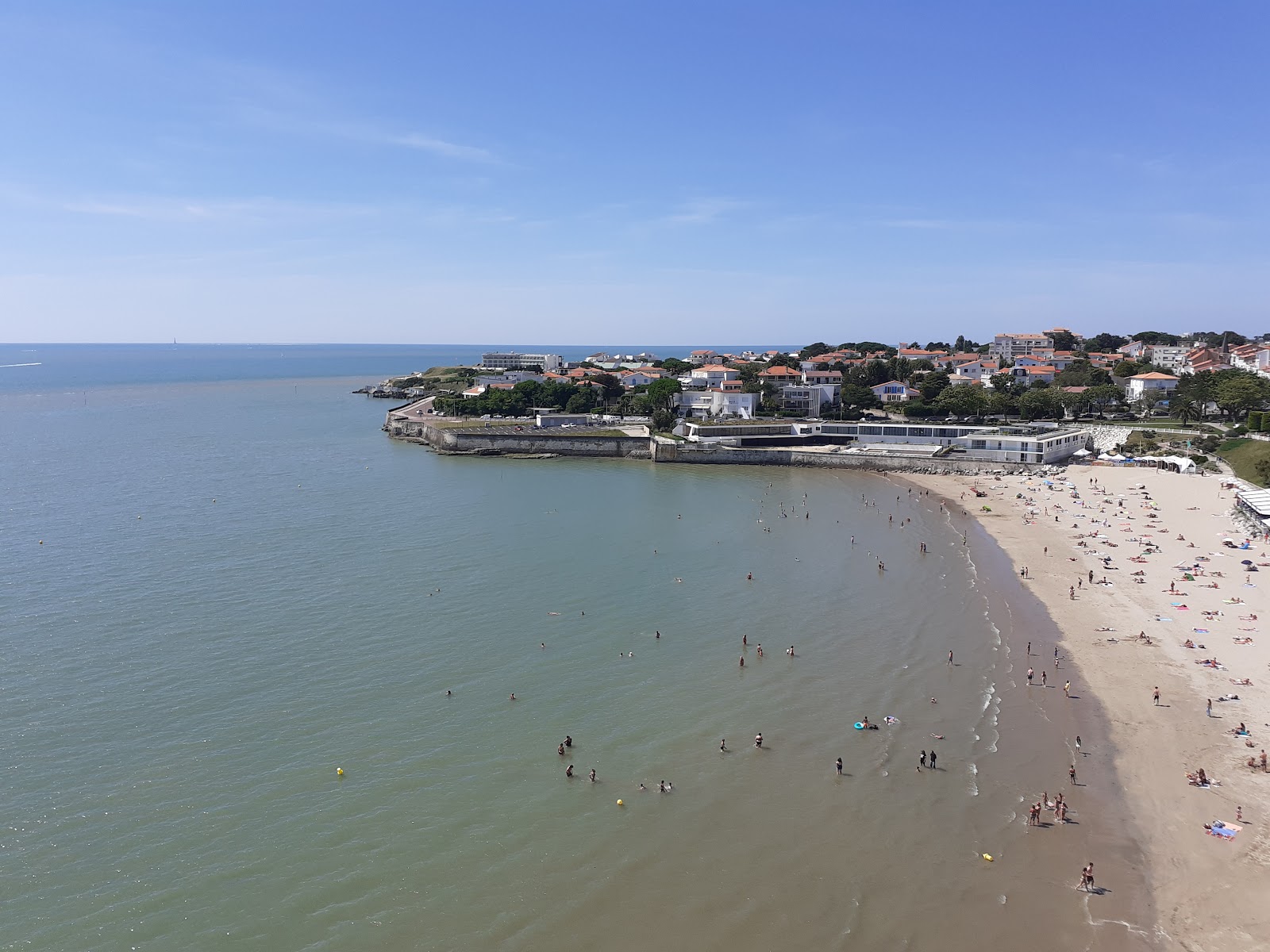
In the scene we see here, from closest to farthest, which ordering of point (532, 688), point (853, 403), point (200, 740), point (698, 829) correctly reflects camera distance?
point (698, 829) < point (200, 740) < point (532, 688) < point (853, 403)

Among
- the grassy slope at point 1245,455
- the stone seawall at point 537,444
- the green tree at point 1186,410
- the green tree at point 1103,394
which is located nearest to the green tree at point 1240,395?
the green tree at point 1186,410

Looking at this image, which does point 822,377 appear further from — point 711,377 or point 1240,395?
point 1240,395

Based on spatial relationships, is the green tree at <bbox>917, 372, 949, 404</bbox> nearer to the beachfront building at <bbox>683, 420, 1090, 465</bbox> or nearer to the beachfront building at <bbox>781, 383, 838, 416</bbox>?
the beachfront building at <bbox>781, 383, 838, 416</bbox>

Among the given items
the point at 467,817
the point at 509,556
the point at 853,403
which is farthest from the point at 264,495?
the point at 853,403

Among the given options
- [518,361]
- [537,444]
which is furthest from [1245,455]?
[518,361]

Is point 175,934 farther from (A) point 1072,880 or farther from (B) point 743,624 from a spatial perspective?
(B) point 743,624

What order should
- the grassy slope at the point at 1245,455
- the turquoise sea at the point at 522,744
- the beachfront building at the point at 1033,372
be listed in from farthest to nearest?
the beachfront building at the point at 1033,372
the grassy slope at the point at 1245,455
the turquoise sea at the point at 522,744

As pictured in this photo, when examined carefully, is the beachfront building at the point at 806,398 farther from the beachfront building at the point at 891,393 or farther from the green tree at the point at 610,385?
the green tree at the point at 610,385

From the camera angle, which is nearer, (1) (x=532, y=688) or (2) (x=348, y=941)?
(2) (x=348, y=941)
